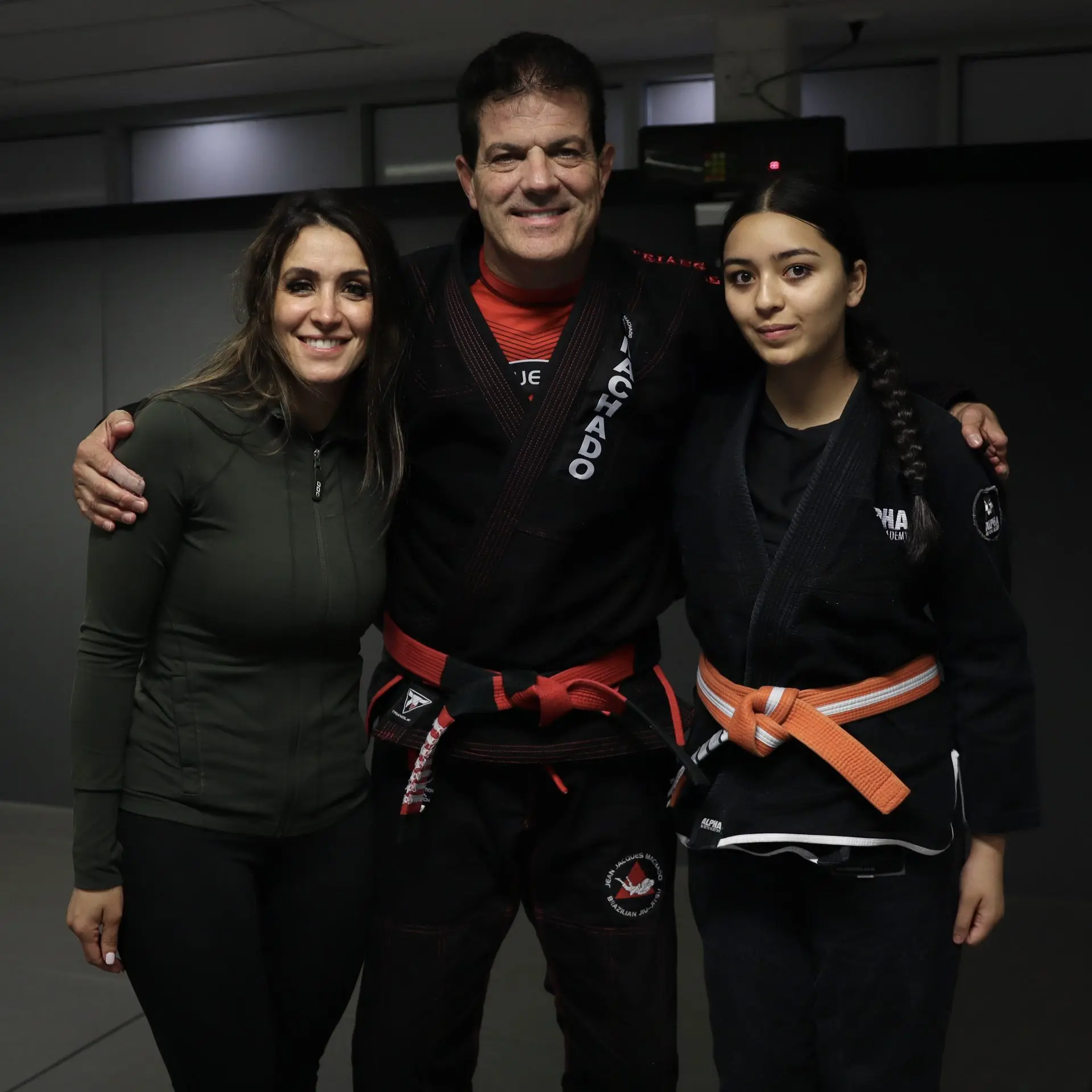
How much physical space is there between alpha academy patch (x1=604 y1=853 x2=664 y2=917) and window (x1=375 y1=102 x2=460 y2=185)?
2.86m

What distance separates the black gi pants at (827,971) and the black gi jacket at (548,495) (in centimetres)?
32

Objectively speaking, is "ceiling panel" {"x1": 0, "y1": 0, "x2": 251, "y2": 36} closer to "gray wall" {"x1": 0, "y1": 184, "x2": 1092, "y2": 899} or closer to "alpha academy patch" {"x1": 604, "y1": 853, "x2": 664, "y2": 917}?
"gray wall" {"x1": 0, "y1": 184, "x2": 1092, "y2": 899}

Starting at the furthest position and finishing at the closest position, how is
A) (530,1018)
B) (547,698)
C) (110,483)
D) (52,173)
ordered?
1. (52,173)
2. (530,1018)
3. (547,698)
4. (110,483)

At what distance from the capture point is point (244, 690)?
65.9 inches

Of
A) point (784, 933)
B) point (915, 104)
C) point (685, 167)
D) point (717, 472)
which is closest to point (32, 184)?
point (685, 167)

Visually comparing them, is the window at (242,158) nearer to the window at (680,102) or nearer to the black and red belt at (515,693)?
the window at (680,102)

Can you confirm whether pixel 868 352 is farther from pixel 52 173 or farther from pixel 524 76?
pixel 52 173

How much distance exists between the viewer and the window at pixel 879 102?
3.78 meters

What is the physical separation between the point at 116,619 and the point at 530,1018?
187 cm

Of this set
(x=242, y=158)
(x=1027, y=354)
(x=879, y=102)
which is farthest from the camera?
(x=242, y=158)

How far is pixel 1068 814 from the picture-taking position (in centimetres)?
376

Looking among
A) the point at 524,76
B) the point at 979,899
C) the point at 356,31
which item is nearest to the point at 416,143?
the point at 356,31

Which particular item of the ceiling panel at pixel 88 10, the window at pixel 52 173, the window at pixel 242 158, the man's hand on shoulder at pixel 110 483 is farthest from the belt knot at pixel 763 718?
the window at pixel 52 173

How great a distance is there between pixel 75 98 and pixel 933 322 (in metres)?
2.90
